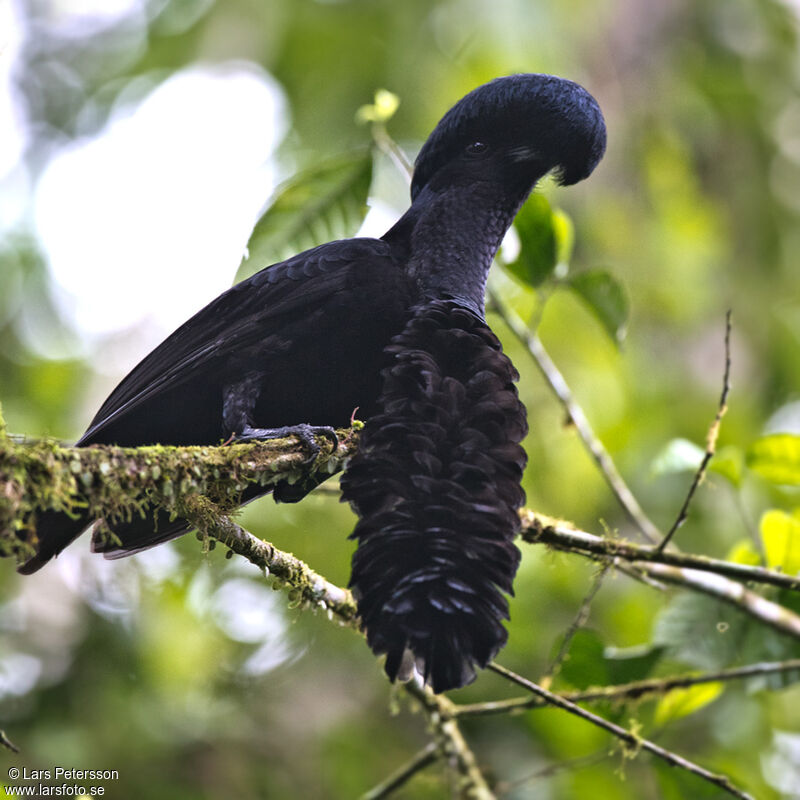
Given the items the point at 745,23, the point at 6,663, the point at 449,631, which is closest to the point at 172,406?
the point at 449,631

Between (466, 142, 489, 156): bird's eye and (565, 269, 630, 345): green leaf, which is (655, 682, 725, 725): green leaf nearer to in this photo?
(565, 269, 630, 345): green leaf

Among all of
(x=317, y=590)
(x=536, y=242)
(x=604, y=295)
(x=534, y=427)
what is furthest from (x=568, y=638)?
(x=534, y=427)

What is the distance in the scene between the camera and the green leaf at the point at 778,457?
3.81 meters

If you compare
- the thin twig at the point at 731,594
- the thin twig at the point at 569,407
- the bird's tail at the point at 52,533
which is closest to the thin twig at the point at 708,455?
the thin twig at the point at 731,594

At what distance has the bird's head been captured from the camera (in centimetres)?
226

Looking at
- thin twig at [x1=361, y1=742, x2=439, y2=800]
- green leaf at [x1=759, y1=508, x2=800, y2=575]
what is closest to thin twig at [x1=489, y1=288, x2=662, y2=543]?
green leaf at [x1=759, y1=508, x2=800, y2=575]

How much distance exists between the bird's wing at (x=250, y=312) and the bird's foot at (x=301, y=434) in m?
0.24

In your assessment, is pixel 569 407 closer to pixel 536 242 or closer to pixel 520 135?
pixel 536 242

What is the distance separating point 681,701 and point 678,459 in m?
1.05

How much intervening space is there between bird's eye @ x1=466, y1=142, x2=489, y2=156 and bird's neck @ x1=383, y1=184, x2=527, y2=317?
0.30ft

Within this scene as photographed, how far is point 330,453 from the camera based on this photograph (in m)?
2.17

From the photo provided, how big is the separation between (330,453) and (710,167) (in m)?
10.2

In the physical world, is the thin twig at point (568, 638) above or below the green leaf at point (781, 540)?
below

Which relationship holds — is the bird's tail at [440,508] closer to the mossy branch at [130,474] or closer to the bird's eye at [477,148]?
the mossy branch at [130,474]
